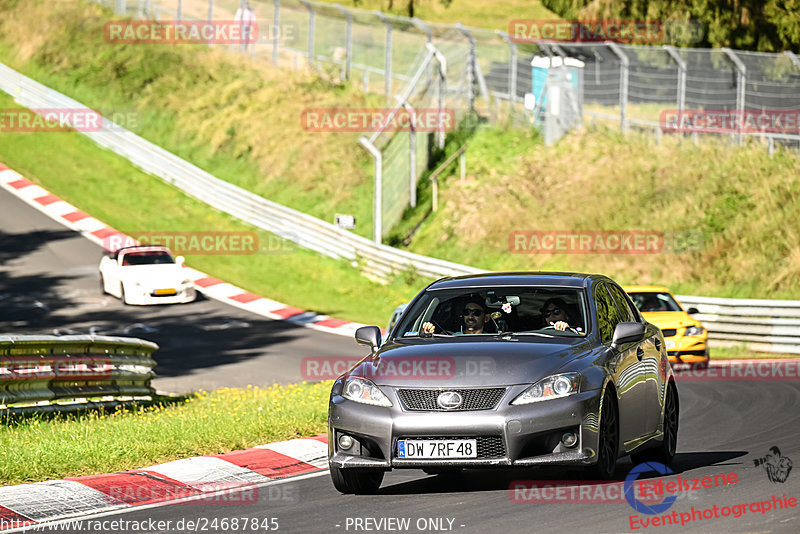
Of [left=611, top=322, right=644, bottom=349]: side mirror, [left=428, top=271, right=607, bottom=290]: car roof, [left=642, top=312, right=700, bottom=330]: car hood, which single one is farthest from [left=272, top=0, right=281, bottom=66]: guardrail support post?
[left=611, top=322, right=644, bottom=349]: side mirror

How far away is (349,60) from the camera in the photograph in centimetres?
4397

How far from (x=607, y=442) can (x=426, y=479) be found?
158 cm

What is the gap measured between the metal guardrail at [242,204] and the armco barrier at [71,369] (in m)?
12.7

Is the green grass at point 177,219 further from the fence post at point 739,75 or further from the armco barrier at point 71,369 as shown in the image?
the armco barrier at point 71,369

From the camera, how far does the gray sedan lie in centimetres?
842

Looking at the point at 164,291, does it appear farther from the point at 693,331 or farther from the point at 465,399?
the point at 465,399

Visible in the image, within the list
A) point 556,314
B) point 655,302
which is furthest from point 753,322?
point 556,314

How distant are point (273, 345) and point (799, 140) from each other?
15409 mm

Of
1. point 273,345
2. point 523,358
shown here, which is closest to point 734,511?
point 523,358

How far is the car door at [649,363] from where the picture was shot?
10.0 m

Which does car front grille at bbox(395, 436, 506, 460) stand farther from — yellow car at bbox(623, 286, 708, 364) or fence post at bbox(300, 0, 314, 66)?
fence post at bbox(300, 0, 314, 66)

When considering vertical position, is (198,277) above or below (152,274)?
below

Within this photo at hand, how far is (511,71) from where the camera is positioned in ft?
123

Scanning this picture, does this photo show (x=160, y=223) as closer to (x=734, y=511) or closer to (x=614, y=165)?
(x=614, y=165)
